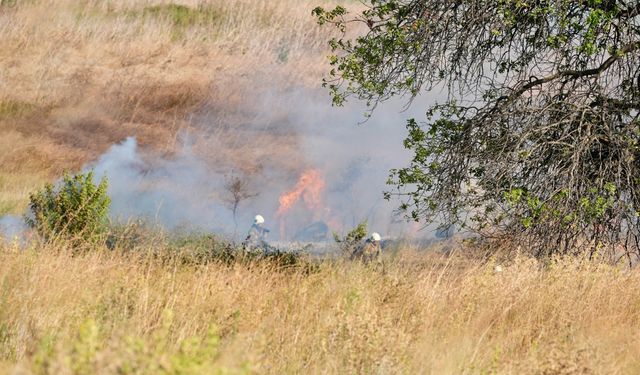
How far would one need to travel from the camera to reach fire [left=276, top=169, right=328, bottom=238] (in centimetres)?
3500

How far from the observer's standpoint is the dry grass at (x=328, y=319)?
4297 mm

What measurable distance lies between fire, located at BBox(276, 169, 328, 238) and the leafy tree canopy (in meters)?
22.6

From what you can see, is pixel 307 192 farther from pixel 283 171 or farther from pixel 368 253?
pixel 368 253

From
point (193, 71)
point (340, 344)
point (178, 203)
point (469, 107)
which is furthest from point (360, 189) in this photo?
point (340, 344)

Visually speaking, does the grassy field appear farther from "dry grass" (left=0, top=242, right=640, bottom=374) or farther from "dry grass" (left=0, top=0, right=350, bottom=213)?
"dry grass" (left=0, top=0, right=350, bottom=213)

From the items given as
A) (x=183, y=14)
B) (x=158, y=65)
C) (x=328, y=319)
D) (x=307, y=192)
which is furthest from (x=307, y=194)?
(x=328, y=319)

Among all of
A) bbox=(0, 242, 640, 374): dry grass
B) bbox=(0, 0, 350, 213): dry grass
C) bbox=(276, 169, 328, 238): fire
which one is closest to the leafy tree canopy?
bbox=(0, 242, 640, 374): dry grass

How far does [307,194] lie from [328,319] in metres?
31.1

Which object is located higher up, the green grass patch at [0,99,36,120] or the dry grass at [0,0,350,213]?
the dry grass at [0,0,350,213]

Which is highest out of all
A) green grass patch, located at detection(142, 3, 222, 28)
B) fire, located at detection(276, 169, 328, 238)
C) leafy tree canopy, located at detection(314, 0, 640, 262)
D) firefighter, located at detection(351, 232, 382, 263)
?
green grass patch, located at detection(142, 3, 222, 28)

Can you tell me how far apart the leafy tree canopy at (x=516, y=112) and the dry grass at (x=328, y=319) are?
7.75ft

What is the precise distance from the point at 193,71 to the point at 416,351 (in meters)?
37.6

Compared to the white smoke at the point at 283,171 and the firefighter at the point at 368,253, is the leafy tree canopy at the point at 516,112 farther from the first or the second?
the white smoke at the point at 283,171

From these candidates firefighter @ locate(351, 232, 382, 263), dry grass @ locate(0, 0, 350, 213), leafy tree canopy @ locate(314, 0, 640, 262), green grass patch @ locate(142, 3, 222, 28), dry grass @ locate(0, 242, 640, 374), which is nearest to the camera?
dry grass @ locate(0, 242, 640, 374)
